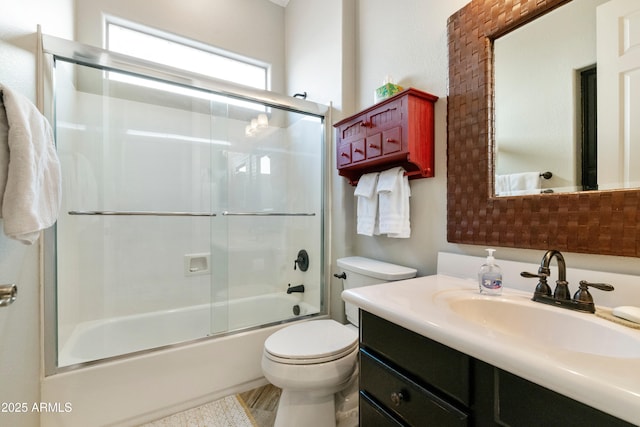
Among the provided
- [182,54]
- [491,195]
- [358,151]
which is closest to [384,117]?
[358,151]

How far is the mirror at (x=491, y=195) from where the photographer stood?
0.80 m

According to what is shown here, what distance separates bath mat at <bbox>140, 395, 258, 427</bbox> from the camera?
1.36 meters

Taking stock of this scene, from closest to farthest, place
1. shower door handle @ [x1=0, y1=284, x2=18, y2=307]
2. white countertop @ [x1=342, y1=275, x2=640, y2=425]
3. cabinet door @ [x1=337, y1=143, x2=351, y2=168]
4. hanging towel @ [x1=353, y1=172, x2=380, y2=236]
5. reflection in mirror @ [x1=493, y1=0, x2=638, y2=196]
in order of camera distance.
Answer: white countertop @ [x1=342, y1=275, x2=640, y2=425] < shower door handle @ [x1=0, y1=284, x2=18, y2=307] < reflection in mirror @ [x1=493, y1=0, x2=638, y2=196] < hanging towel @ [x1=353, y1=172, x2=380, y2=236] < cabinet door @ [x1=337, y1=143, x2=351, y2=168]

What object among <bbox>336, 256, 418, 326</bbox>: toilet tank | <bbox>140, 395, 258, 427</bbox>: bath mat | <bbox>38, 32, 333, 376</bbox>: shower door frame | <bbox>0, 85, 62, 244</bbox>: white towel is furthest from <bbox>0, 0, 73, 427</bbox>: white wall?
<bbox>336, 256, 418, 326</bbox>: toilet tank

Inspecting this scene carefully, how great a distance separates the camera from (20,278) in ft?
3.43

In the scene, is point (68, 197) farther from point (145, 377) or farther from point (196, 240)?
point (145, 377)

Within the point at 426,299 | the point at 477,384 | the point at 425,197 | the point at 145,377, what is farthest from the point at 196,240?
the point at 477,384

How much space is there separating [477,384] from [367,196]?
106cm

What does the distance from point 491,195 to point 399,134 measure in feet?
1.55

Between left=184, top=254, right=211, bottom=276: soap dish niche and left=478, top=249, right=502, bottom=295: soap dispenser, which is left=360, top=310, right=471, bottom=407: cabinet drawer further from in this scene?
left=184, top=254, right=211, bottom=276: soap dish niche

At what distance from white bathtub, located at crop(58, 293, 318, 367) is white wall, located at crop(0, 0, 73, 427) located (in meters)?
0.33

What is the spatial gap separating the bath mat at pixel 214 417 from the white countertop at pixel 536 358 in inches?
41.4

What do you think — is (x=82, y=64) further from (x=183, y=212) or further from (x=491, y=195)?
(x=491, y=195)

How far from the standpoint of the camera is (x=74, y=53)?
1.32m
